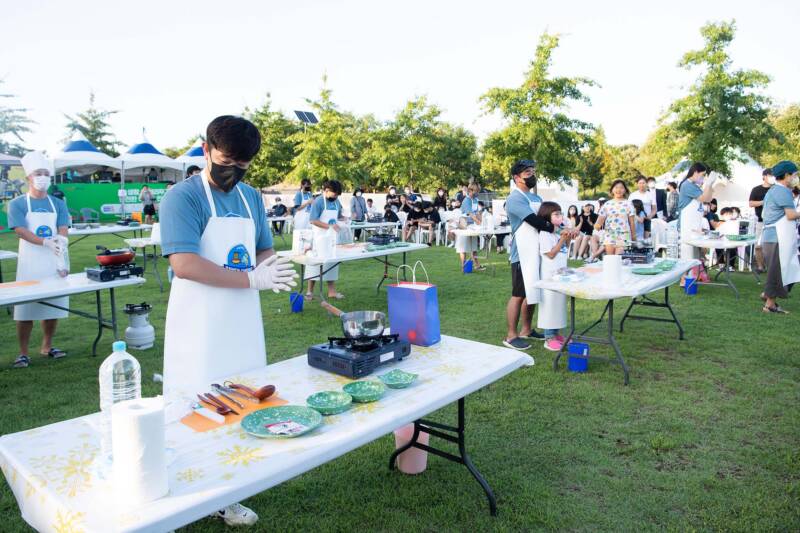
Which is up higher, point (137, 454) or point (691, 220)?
point (691, 220)

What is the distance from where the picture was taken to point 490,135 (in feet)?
72.8

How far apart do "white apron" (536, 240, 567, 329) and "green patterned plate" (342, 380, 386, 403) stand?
3.37 m

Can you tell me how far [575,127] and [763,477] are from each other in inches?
807

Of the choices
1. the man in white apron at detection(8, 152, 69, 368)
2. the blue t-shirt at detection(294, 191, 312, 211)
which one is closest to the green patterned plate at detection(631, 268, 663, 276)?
the man in white apron at detection(8, 152, 69, 368)

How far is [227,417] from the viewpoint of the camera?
71.2 inches

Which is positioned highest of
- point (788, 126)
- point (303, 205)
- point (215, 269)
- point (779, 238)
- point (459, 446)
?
point (788, 126)

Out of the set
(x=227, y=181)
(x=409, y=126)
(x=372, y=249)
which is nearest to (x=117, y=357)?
(x=227, y=181)

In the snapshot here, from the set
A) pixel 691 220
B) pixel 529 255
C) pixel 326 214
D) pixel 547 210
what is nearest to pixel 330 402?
pixel 529 255

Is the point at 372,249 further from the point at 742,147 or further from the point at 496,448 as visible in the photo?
the point at 742,147

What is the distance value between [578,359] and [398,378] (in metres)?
3.00

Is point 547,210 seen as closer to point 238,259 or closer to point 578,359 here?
point 578,359

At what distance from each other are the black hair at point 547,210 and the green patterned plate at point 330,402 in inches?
140

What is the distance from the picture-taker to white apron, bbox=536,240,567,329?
5066 mm

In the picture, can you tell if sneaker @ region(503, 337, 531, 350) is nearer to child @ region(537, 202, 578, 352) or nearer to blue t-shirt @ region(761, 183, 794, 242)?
child @ region(537, 202, 578, 352)
